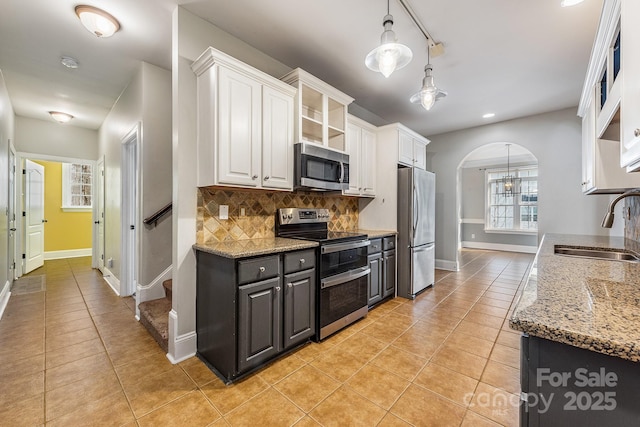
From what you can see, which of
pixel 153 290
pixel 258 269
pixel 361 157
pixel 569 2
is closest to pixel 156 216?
pixel 153 290

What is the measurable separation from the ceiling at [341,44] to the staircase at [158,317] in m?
2.46

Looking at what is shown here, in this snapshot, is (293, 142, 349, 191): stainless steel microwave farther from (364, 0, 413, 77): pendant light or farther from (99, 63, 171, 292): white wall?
(99, 63, 171, 292): white wall

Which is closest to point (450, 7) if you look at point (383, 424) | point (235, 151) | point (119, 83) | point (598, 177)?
point (598, 177)

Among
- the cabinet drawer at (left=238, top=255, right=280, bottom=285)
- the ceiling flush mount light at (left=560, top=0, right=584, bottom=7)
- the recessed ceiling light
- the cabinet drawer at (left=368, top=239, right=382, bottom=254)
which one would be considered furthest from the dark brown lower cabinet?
the ceiling flush mount light at (left=560, top=0, right=584, bottom=7)

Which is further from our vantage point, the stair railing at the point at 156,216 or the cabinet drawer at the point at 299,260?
the stair railing at the point at 156,216

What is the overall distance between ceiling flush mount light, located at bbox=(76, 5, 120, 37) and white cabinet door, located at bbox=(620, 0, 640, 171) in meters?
3.21

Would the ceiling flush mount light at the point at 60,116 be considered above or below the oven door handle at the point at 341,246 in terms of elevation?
above

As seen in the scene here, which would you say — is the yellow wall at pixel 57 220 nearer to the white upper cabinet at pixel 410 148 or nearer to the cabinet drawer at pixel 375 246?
the cabinet drawer at pixel 375 246

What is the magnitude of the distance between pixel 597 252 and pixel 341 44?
9.36 ft

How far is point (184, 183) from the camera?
86.0 inches

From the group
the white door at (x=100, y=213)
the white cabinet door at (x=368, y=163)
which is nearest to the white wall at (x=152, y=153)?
the white door at (x=100, y=213)

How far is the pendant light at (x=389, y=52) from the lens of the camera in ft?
5.90

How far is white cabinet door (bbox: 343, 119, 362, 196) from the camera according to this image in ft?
11.3

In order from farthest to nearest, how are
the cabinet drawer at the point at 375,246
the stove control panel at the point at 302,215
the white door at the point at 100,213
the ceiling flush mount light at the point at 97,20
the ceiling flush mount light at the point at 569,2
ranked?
the white door at the point at 100,213
the cabinet drawer at the point at 375,246
the stove control panel at the point at 302,215
the ceiling flush mount light at the point at 97,20
the ceiling flush mount light at the point at 569,2
